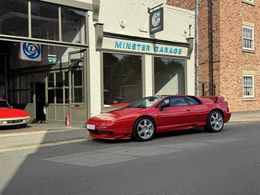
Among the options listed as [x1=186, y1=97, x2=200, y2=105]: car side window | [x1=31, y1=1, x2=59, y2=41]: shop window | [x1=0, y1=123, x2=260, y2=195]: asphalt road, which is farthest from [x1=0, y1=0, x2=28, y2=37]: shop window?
[x1=186, y1=97, x2=200, y2=105]: car side window

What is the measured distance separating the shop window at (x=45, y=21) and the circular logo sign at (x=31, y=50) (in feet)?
8.58

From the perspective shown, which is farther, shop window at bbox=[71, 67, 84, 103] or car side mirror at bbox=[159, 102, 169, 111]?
shop window at bbox=[71, 67, 84, 103]

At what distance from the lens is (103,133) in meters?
12.0

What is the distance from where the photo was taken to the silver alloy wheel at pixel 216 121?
1384 cm

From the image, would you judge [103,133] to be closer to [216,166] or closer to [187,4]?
[216,166]

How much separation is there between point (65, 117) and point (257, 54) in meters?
14.1

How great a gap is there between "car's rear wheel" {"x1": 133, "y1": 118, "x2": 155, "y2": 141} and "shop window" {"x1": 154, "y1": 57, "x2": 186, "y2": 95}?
7.64 metres

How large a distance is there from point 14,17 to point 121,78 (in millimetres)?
5473

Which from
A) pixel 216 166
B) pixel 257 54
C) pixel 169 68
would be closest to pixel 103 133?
pixel 216 166

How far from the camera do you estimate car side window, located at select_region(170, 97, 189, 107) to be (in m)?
13.1

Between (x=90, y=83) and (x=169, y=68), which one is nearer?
(x=90, y=83)

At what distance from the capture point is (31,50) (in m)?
18.3

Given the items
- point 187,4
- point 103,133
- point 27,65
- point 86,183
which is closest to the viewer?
point 86,183

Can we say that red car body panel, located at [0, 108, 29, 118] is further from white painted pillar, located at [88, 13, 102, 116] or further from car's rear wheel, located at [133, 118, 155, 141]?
car's rear wheel, located at [133, 118, 155, 141]
